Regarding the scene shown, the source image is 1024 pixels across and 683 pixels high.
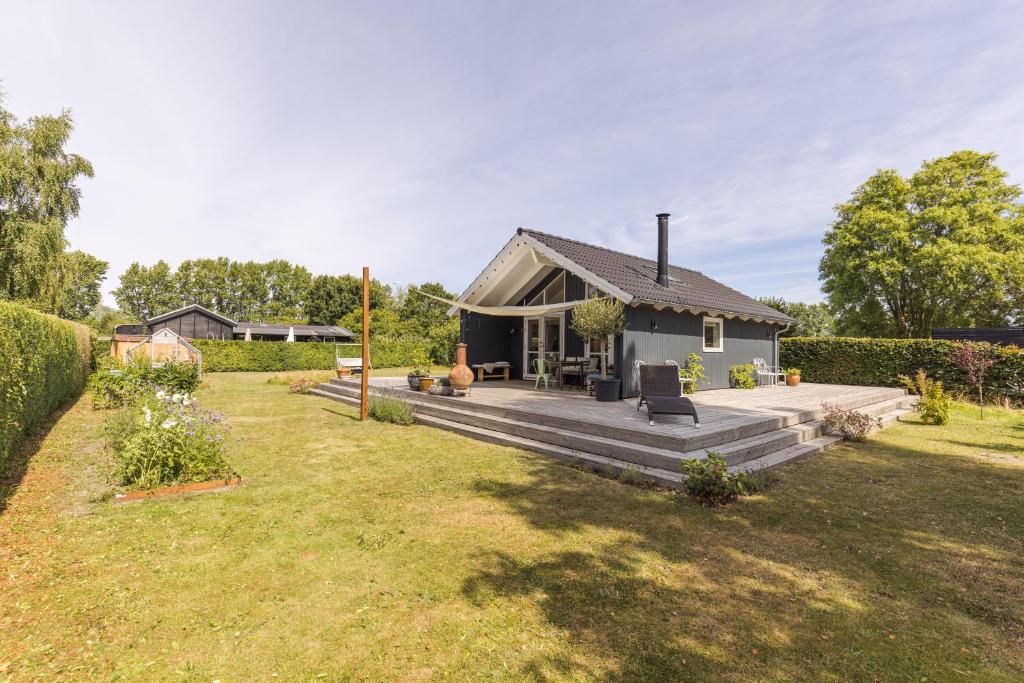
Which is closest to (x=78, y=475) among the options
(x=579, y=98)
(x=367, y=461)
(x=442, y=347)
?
(x=367, y=461)

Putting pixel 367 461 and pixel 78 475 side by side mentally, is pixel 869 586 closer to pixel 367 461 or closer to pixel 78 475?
pixel 367 461

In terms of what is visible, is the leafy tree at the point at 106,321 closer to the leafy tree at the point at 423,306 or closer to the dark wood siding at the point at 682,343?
the leafy tree at the point at 423,306

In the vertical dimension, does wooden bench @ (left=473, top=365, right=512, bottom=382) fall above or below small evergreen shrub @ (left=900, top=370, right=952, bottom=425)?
above

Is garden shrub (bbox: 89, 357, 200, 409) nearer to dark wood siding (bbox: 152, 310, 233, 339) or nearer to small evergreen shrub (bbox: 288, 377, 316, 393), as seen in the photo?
small evergreen shrub (bbox: 288, 377, 316, 393)

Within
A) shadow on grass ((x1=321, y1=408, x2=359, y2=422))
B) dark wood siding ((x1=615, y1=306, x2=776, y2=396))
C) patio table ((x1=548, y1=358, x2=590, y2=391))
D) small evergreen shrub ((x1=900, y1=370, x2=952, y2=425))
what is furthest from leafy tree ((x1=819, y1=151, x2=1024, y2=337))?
shadow on grass ((x1=321, y1=408, x2=359, y2=422))

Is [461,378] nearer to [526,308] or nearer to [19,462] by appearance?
[526,308]

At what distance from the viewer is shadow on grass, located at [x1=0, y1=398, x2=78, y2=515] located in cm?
466

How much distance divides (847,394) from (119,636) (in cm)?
1447

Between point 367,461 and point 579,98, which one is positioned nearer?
point 367,461

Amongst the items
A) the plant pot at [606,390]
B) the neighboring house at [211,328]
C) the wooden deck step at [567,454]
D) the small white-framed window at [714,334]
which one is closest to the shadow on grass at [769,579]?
the wooden deck step at [567,454]

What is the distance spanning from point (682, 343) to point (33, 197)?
86.8 ft

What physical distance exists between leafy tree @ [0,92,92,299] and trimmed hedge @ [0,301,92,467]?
10996 millimetres

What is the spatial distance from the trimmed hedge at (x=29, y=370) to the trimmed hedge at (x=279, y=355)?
44.1ft

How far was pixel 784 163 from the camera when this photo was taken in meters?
12.6
